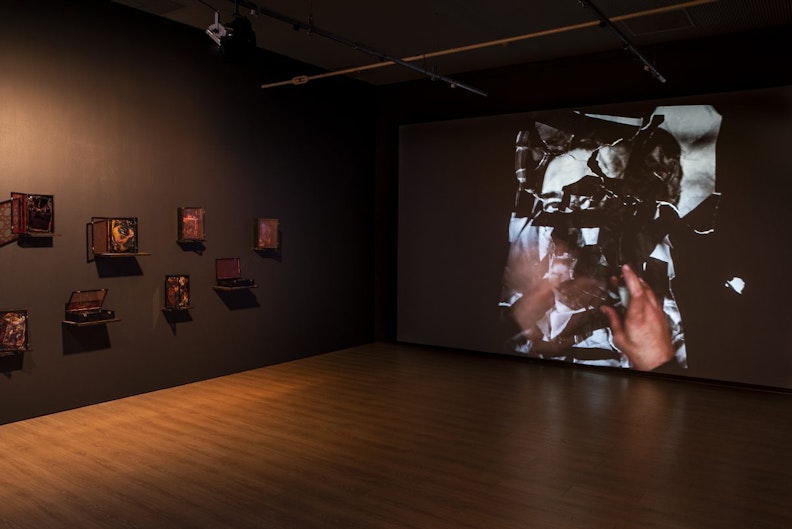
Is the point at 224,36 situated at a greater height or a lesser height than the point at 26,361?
greater

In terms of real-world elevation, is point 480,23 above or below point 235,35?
above

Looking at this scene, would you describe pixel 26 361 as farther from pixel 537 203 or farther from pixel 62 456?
pixel 537 203

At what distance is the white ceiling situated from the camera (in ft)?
18.0

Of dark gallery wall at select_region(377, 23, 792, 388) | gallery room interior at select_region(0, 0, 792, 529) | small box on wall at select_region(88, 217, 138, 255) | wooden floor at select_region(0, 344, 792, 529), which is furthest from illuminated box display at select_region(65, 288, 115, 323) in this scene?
dark gallery wall at select_region(377, 23, 792, 388)

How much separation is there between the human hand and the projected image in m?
0.01

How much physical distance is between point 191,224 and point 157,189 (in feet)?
1.50

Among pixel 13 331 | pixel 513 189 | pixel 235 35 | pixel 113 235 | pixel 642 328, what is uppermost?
pixel 235 35

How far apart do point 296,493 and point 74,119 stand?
3715 millimetres

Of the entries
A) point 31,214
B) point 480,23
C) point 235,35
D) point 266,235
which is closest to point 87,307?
point 31,214

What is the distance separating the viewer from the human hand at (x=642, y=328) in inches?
262

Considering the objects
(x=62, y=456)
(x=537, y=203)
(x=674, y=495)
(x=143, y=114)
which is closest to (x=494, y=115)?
(x=537, y=203)

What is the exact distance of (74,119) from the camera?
5332 mm

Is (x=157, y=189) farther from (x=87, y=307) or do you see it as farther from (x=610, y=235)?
(x=610, y=235)

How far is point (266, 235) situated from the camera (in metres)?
7.00
